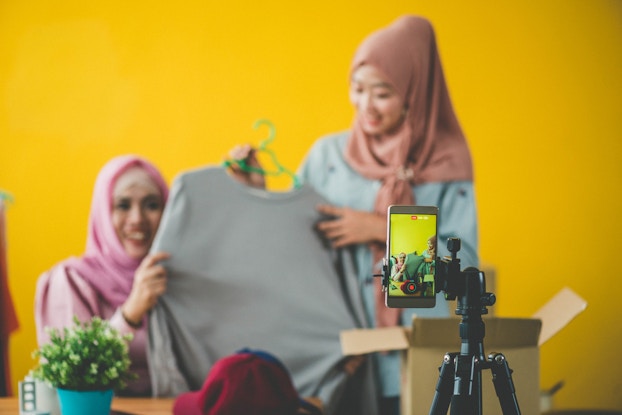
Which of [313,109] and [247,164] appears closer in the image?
[247,164]

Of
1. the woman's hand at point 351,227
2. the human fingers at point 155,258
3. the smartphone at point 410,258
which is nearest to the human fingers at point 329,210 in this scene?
the woman's hand at point 351,227

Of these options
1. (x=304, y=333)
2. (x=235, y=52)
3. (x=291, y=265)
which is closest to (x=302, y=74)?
(x=235, y=52)

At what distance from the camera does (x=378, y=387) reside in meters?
2.33

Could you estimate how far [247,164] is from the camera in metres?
2.37

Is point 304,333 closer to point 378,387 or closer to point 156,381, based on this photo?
point 378,387

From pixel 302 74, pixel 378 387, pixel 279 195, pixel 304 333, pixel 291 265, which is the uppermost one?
pixel 302 74

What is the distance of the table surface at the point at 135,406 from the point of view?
6.08 feet

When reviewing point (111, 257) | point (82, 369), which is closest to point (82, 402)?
point (82, 369)

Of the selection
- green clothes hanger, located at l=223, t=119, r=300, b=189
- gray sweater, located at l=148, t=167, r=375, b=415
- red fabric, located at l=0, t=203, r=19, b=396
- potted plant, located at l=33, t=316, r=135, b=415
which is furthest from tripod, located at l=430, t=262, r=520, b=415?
red fabric, located at l=0, t=203, r=19, b=396

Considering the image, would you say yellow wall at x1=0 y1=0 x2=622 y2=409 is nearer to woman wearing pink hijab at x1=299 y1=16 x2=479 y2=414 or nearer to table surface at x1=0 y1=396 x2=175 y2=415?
woman wearing pink hijab at x1=299 y1=16 x2=479 y2=414

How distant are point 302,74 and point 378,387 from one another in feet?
3.27

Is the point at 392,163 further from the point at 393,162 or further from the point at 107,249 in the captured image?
the point at 107,249

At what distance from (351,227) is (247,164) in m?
0.36

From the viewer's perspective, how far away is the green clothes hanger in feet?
7.70
